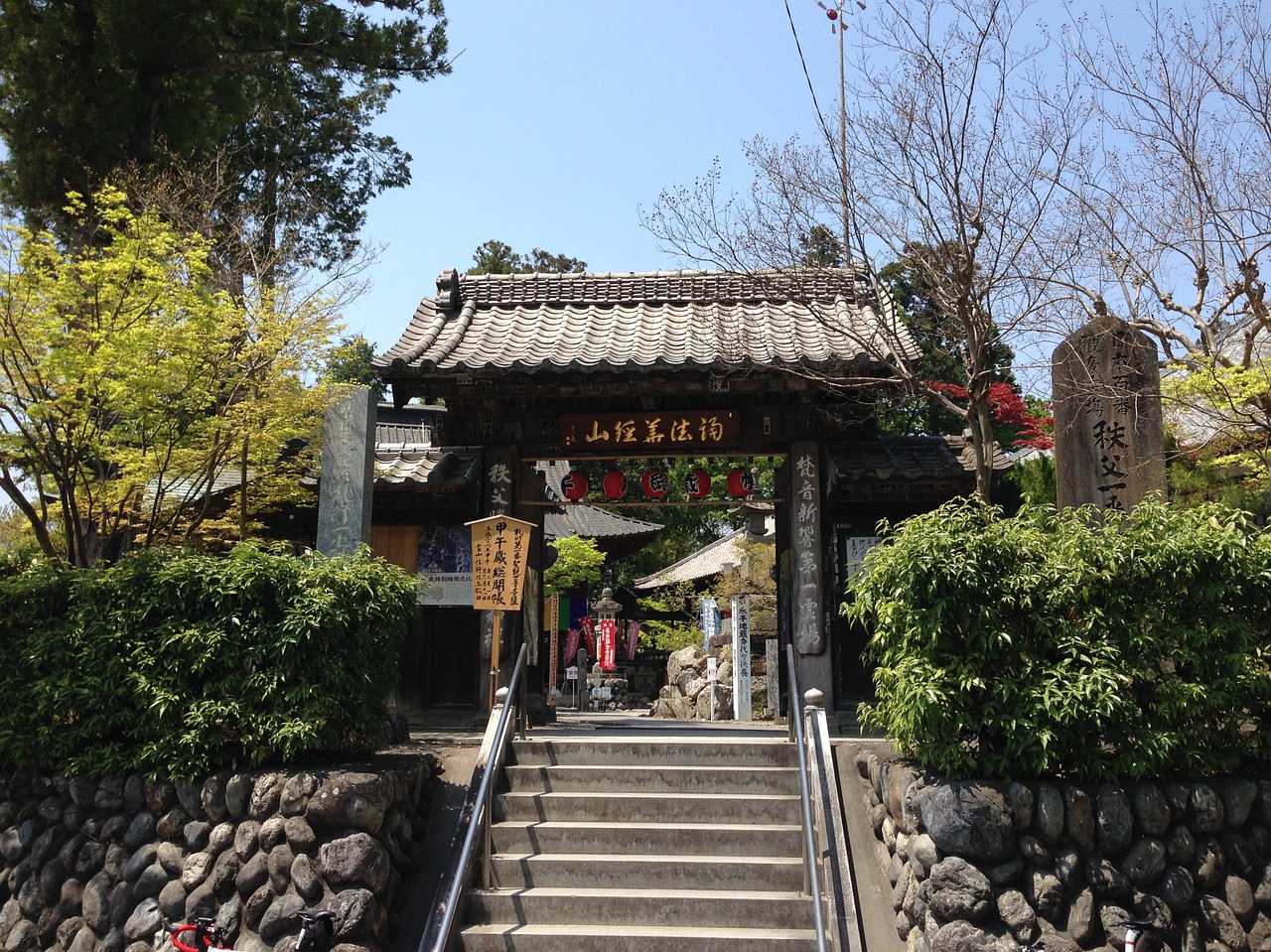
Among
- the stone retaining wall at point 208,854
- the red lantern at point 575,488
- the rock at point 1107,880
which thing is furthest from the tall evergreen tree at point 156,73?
the rock at point 1107,880

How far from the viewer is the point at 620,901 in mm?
8234

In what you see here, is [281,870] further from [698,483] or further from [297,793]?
[698,483]

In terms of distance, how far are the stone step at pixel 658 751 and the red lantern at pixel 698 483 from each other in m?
5.61

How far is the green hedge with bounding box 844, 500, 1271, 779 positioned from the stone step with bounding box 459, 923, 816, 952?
1865mm

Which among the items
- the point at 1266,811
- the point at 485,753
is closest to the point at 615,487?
the point at 485,753

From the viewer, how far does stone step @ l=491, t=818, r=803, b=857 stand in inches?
350

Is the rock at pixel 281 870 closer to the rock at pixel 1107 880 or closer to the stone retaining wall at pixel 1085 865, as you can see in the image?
the stone retaining wall at pixel 1085 865

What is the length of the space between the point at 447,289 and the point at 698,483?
4.86 m

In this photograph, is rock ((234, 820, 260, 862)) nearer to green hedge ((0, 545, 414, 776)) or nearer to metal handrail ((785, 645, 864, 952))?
green hedge ((0, 545, 414, 776))

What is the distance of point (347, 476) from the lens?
1220 centimetres

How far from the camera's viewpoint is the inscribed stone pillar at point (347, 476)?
39.8ft

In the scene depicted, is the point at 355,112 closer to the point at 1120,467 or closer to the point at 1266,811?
the point at 1120,467

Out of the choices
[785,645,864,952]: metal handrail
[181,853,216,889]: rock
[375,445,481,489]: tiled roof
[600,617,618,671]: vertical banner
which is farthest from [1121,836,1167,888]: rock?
[600,617,618,671]: vertical banner

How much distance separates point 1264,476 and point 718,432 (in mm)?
8090
